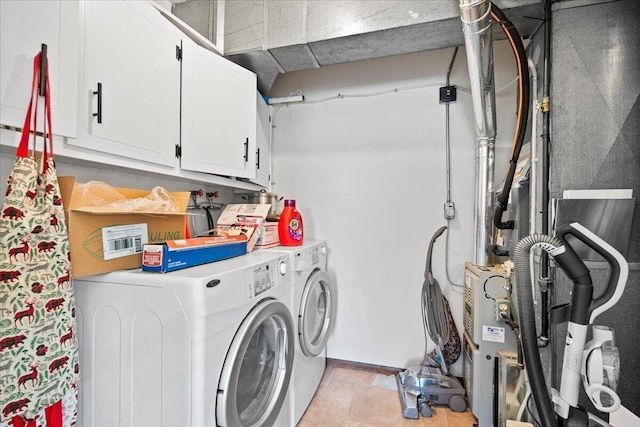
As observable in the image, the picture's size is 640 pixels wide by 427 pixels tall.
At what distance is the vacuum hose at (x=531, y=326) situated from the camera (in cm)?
104

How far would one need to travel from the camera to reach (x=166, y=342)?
955mm

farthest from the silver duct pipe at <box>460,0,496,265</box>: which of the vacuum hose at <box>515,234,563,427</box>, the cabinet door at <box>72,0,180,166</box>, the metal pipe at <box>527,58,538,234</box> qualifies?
the cabinet door at <box>72,0,180,166</box>

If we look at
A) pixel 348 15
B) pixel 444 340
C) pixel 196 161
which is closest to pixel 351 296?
pixel 444 340

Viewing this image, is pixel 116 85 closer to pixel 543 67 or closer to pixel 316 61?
pixel 316 61

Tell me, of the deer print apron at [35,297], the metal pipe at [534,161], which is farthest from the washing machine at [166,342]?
the metal pipe at [534,161]

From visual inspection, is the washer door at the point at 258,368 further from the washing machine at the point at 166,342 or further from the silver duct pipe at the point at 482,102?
the silver duct pipe at the point at 482,102

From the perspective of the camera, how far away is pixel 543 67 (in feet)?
4.77

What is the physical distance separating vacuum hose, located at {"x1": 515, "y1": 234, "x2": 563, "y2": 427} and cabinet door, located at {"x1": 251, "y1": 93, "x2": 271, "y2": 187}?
181 centimetres

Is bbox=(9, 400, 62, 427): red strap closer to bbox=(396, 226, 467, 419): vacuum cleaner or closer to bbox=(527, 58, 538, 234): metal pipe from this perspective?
bbox=(396, 226, 467, 419): vacuum cleaner

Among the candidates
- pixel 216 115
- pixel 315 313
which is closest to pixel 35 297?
pixel 216 115

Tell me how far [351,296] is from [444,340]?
30.0 inches

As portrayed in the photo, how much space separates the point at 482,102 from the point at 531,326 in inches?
50.2

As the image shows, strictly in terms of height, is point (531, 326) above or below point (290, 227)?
below

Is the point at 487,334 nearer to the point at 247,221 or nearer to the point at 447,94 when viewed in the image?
the point at 247,221
